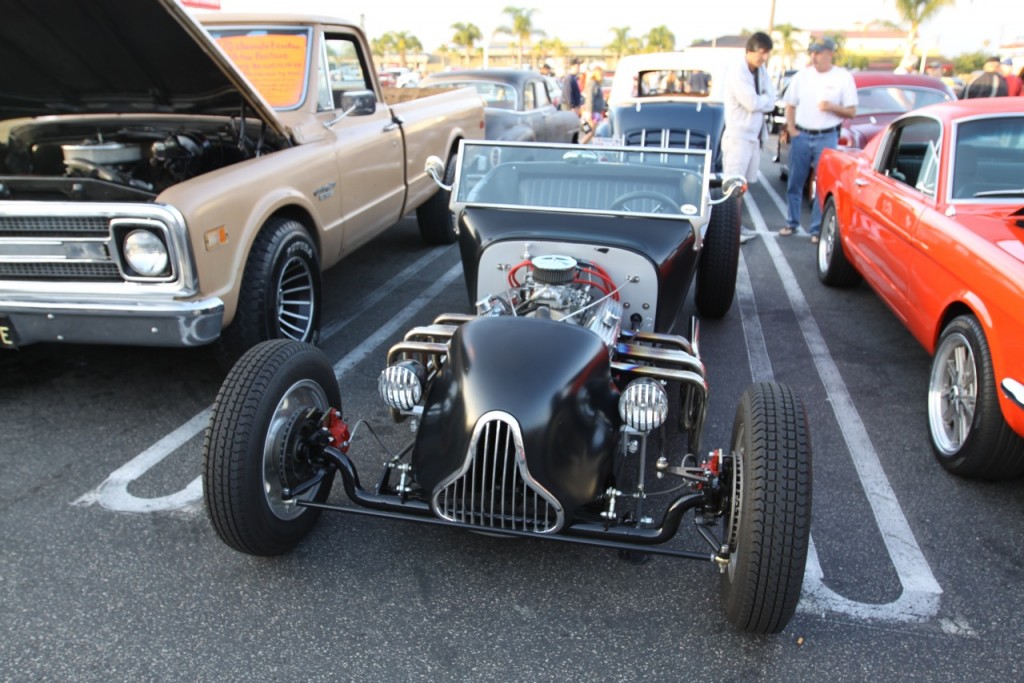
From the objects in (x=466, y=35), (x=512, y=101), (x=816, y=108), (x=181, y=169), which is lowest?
(x=181, y=169)

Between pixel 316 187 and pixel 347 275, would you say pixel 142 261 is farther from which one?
pixel 347 275

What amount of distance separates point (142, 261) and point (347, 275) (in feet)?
10.0

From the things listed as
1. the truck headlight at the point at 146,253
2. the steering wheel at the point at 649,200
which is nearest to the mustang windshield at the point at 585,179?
the steering wheel at the point at 649,200

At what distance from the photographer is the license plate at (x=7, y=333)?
12.2 feet

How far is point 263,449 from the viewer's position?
8.74 feet

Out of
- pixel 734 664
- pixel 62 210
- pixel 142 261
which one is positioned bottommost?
pixel 734 664

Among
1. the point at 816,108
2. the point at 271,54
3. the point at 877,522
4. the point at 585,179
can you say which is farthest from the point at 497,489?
the point at 816,108

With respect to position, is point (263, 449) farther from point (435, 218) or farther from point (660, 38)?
point (660, 38)

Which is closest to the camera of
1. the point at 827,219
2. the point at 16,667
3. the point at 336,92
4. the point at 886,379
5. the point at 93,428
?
the point at 16,667

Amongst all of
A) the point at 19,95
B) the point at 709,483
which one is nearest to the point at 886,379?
the point at 709,483

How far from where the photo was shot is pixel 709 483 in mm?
2504

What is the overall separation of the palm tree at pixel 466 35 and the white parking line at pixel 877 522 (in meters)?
72.7

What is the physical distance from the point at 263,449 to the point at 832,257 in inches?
194

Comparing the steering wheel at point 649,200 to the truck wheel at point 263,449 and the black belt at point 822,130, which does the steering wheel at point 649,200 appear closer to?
the truck wheel at point 263,449
